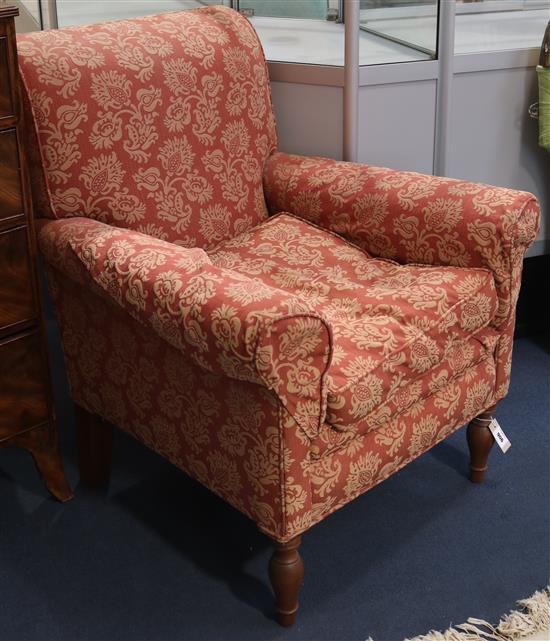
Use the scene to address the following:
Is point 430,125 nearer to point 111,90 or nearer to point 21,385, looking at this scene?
point 111,90

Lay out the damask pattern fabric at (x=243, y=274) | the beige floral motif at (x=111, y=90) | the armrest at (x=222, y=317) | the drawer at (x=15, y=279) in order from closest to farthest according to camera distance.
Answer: the armrest at (x=222, y=317) → the damask pattern fabric at (x=243, y=274) → the drawer at (x=15, y=279) → the beige floral motif at (x=111, y=90)

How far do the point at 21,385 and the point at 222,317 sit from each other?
2.18 ft

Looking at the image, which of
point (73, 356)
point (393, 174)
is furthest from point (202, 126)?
point (73, 356)

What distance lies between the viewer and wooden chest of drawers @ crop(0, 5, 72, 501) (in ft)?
5.55

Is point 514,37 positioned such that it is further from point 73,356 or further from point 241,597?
point 241,597

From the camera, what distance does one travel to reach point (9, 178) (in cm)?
173

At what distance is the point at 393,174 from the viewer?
2.06 meters

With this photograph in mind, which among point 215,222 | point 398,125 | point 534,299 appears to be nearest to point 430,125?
point 398,125

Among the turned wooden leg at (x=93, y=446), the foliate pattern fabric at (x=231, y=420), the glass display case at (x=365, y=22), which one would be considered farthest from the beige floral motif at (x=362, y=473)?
the glass display case at (x=365, y=22)

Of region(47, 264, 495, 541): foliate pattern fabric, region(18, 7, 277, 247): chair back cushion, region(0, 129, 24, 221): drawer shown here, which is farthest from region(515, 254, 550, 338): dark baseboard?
region(0, 129, 24, 221): drawer

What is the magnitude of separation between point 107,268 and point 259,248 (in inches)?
20.3

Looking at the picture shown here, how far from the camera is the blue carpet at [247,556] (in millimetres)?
1713

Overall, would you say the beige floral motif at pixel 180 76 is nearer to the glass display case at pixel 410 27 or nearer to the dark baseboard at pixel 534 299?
the glass display case at pixel 410 27

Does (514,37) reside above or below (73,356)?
above
